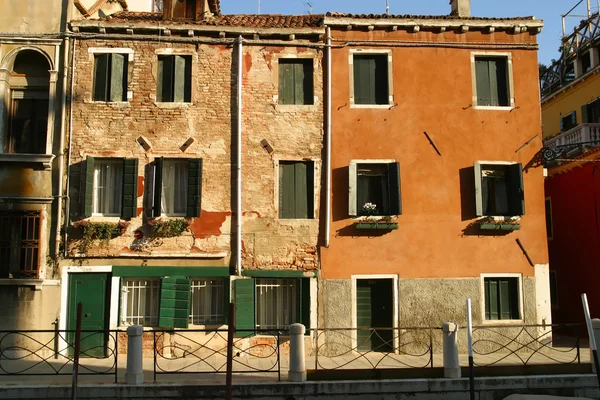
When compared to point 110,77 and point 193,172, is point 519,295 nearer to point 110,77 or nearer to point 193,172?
point 193,172

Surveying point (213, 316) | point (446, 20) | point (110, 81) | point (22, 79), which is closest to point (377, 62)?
point (446, 20)

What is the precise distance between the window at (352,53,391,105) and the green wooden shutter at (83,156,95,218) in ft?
23.4

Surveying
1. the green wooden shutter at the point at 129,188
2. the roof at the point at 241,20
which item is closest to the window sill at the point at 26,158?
the green wooden shutter at the point at 129,188

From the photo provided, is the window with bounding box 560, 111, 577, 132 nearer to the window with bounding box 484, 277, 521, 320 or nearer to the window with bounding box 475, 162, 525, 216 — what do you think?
the window with bounding box 475, 162, 525, 216

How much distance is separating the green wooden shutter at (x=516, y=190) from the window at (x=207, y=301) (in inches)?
314

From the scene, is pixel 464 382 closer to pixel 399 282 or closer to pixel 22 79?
pixel 399 282

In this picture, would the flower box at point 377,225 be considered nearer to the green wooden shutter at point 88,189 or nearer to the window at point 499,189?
the window at point 499,189

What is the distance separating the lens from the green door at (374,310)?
14445mm

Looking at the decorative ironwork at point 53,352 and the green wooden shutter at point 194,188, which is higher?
the green wooden shutter at point 194,188

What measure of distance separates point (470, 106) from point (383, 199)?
11.5 feet

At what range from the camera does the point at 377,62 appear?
15.4 meters

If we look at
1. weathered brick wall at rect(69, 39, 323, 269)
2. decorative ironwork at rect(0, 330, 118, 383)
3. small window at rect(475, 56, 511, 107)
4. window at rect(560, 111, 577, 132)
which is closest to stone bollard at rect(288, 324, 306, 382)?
weathered brick wall at rect(69, 39, 323, 269)

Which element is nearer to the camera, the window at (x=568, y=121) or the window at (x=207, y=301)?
the window at (x=207, y=301)

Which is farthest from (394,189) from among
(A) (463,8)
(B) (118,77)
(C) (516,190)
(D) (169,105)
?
(B) (118,77)
